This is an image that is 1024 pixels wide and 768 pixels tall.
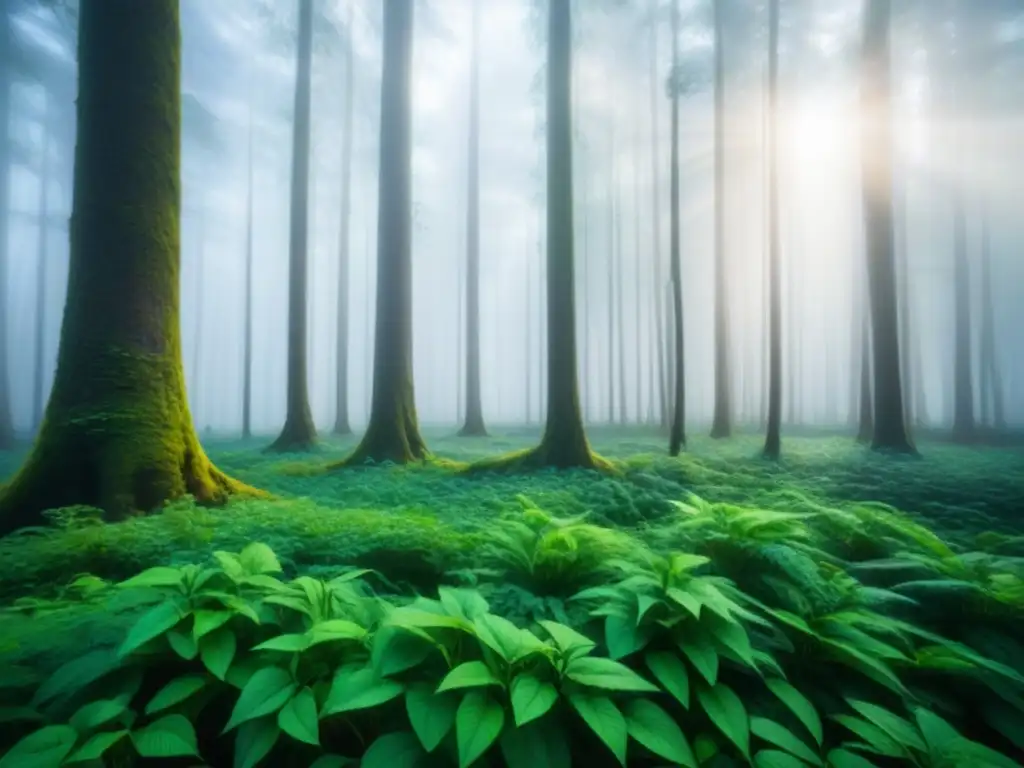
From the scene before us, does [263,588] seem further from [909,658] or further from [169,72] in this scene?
[169,72]

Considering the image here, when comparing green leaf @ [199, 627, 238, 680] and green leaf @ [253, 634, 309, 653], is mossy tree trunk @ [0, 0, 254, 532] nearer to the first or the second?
green leaf @ [199, 627, 238, 680]

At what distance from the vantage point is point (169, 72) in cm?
491

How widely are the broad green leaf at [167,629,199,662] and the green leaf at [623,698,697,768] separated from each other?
1675 millimetres

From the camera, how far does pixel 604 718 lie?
165 centimetres

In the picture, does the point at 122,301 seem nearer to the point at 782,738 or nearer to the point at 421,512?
the point at 421,512

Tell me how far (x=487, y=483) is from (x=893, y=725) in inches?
212

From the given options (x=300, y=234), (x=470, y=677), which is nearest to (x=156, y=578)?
(x=470, y=677)

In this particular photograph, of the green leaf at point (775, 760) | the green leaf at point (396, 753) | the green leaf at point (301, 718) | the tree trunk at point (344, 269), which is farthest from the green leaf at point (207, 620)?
the tree trunk at point (344, 269)

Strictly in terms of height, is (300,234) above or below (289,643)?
above

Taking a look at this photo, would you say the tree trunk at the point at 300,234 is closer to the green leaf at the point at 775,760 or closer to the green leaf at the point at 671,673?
the green leaf at the point at 671,673

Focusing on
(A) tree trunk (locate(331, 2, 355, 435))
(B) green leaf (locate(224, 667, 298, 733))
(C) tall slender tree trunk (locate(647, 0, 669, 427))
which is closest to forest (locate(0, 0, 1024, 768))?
(B) green leaf (locate(224, 667, 298, 733))

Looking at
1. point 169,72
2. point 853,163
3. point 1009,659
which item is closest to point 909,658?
point 1009,659

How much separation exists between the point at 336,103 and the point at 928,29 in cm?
1830

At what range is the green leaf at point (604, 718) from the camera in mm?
1559
